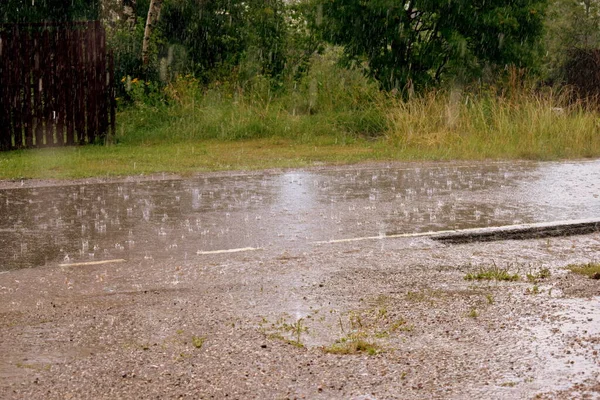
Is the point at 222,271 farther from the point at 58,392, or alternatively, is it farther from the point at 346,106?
the point at 346,106

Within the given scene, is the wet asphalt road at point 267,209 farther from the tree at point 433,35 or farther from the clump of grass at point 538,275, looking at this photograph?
the tree at point 433,35

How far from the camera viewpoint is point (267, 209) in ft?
34.2

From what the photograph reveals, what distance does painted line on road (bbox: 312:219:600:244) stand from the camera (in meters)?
8.79

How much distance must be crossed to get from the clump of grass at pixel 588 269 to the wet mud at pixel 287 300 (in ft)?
0.42

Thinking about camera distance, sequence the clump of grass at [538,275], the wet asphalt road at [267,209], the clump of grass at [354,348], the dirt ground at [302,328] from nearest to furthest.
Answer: the dirt ground at [302,328]
the clump of grass at [354,348]
the clump of grass at [538,275]
the wet asphalt road at [267,209]

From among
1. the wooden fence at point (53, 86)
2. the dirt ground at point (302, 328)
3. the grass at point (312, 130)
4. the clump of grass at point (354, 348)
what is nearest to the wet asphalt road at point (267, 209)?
Answer: the dirt ground at point (302, 328)

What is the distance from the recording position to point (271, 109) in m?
20.5

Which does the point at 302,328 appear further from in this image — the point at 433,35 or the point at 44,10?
the point at 44,10

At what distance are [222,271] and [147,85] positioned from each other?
1557 centimetres

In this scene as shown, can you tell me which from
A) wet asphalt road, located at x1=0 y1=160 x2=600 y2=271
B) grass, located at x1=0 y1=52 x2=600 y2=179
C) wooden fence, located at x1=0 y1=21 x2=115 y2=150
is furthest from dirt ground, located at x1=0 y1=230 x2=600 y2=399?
wooden fence, located at x1=0 y1=21 x2=115 y2=150

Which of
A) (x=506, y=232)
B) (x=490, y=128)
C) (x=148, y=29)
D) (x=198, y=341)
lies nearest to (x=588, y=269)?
(x=506, y=232)

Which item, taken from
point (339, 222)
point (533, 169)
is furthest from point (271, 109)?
point (339, 222)

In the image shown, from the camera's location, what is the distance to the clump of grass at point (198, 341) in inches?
206

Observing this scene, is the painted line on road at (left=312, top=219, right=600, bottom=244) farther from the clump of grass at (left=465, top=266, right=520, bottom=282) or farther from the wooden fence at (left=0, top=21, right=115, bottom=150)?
the wooden fence at (left=0, top=21, right=115, bottom=150)
